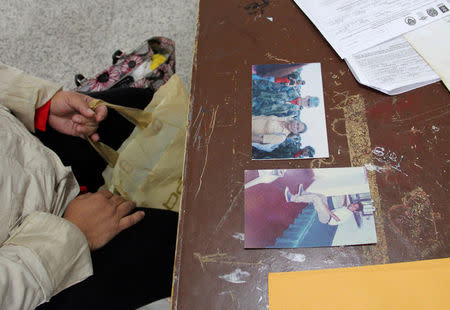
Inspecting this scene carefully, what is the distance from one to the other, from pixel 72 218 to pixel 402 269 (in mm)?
587

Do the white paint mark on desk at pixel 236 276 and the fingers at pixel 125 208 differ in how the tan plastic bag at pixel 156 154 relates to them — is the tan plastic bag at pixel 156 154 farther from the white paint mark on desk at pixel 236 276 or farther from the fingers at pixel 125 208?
the white paint mark on desk at pixel 236 276

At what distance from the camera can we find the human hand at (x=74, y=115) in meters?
0.81

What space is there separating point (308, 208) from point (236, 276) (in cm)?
14

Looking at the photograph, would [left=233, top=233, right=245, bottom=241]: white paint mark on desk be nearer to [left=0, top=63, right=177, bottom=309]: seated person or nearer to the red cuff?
[left=0, top=63, right=177, bottom=309]: seated person

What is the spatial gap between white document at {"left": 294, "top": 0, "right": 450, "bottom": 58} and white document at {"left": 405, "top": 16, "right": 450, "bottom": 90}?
0.01 meters

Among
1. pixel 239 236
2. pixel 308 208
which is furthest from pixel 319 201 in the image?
pixel 239 236

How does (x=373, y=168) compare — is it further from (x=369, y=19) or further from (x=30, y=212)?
(x=30, y=212)

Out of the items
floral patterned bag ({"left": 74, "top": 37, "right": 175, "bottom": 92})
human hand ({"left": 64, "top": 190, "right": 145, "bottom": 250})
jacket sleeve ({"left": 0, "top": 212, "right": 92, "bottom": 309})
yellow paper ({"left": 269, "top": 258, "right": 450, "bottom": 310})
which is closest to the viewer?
yellow paper ({"left": 269, "top": 258, "right": 450, "bottom": 310})

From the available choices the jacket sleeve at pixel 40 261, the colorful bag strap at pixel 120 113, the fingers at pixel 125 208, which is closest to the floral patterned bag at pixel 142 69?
the colorful bag strap at pixel 120 113

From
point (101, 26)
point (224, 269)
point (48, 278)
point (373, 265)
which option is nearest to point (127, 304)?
point (48, 278)

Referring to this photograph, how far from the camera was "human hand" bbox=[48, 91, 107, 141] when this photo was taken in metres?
0.81

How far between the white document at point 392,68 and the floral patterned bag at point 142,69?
56 cm

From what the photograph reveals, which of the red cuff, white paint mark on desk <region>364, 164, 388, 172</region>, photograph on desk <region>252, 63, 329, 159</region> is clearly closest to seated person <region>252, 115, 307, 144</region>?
photograph on desk <region>252, 63, 329, 159</region>

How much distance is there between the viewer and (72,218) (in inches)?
29.2
